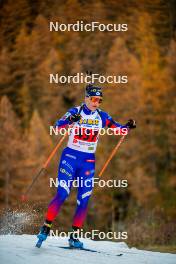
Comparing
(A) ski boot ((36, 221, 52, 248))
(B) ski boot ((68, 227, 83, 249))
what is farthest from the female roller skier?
(A) ski boot ((36, 221, 52, 248))

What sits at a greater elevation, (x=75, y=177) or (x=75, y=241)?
(x=75, y=177)

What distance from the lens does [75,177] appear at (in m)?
7.50

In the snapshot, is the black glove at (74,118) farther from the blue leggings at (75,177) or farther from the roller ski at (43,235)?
the roller ski at (43,235)

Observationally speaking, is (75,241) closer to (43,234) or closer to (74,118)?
(43,234)

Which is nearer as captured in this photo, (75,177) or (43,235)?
(43,235)

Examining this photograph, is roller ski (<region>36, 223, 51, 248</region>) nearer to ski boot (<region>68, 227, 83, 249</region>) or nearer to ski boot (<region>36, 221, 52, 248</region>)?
ski boot (<region>36, 221, 52, 248</region>)

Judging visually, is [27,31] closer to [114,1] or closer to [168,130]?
[114,1]

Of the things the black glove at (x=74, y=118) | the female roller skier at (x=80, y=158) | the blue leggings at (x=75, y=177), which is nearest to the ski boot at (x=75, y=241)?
the female roller skier at (x=80, y=158)

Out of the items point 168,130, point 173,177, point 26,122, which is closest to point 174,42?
point 168,130

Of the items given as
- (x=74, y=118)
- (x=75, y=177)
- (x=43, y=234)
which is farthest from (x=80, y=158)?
(x=43, y=234)

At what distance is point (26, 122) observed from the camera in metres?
55.6

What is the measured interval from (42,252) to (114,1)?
199 ft

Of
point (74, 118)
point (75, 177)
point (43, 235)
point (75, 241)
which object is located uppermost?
Answer: point (74, 118)

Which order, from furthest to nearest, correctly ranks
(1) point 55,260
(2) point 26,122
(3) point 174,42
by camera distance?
(2) point 26,122
(3) point 174,42
(1) point 55,260
